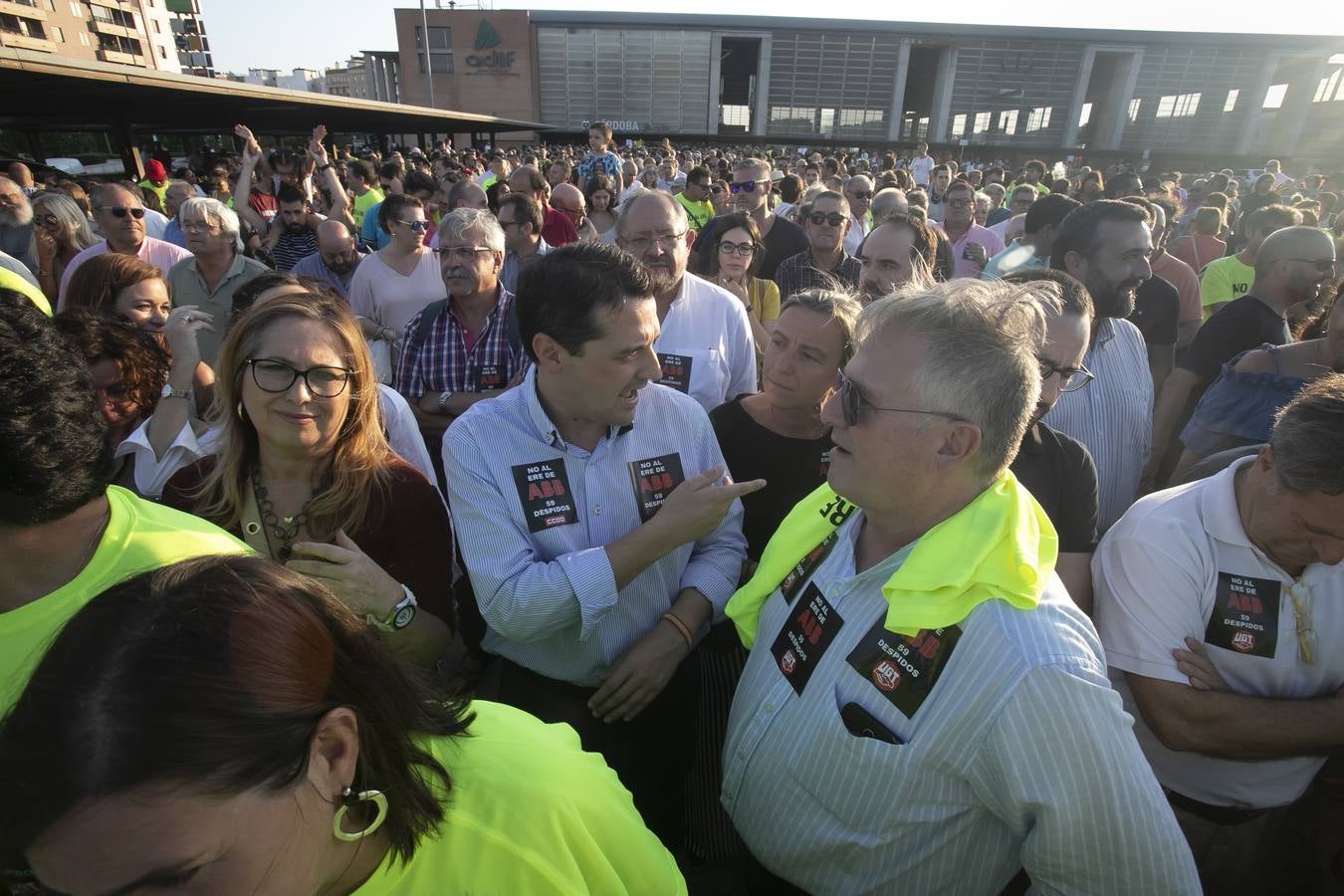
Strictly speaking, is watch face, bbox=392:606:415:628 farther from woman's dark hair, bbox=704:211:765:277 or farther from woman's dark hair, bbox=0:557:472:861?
woman's dark hair, bbox=704:211:765:277

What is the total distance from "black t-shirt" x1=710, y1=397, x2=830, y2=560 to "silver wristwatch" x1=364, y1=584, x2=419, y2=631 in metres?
1.21

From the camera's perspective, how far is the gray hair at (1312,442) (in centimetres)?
145

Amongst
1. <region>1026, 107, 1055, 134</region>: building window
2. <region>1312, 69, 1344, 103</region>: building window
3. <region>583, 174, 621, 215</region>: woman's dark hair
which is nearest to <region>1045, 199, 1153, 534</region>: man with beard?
<region>583, 174, 621, 215</region>: woman's dark hair

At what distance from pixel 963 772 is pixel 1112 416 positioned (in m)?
2.18

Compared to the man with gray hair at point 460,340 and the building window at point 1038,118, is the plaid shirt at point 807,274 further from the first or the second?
the building window at point 1038,118

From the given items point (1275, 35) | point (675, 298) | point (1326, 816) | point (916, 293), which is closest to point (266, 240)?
point (675, 298)

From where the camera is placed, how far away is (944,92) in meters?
45.7

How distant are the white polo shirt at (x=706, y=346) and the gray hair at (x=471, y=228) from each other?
46.7 inches

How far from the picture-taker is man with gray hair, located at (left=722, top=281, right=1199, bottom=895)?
1.18 meters

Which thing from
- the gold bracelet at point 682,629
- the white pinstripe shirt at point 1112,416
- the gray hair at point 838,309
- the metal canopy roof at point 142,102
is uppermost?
the metal canopy roof at point 142,102

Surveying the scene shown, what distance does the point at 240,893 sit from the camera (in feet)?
2.76

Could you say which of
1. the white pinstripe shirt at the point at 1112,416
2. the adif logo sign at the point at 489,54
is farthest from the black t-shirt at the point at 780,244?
the adif logo sign at the point at 489,54

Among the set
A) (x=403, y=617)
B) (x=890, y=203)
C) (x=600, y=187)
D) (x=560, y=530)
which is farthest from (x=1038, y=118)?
(x=403, y=617)

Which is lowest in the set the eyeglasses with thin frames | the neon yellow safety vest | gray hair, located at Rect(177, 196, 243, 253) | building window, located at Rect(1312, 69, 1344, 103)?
the neon yellow safety vest
